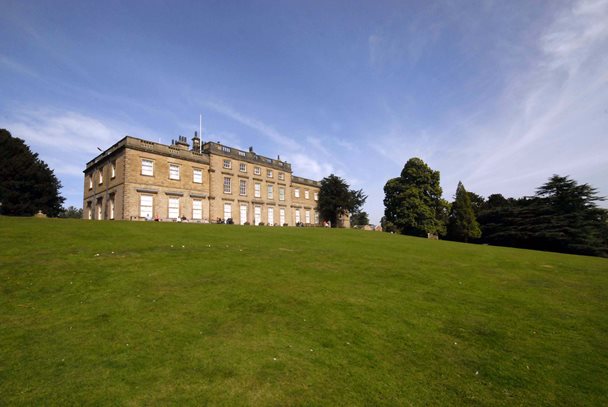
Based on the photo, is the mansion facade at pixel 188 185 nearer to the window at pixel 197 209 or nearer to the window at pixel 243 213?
the window at pixel 243 213

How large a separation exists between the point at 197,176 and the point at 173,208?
561cm

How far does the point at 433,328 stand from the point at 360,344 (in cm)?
217

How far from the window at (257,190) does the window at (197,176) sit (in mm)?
8976

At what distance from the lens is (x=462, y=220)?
54125 millimetres

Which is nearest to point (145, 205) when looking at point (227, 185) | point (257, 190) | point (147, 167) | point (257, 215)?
point (147, 167)

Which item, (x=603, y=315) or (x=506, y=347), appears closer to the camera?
(x=506, y=347)

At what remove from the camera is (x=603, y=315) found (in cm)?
886

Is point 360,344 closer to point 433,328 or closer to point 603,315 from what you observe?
point 433,328

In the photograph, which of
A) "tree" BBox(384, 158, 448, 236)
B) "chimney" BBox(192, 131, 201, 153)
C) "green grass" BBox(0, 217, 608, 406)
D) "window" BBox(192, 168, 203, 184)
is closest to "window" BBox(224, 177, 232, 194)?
"window" BBox(192, 168, 203, 184)

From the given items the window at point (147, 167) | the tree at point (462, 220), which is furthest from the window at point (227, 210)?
the tree at point (462, 220)

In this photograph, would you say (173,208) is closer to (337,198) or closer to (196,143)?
(196,143)

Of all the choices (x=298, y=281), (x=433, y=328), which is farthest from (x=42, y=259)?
(x=433, y=328)

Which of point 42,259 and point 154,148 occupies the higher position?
point 154,148

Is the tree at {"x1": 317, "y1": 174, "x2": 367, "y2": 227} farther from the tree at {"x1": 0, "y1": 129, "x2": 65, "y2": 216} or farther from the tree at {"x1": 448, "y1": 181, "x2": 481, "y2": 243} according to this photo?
the tree at {"x1": 0, "y1": 129, "x2": 65, "y2": 216}
